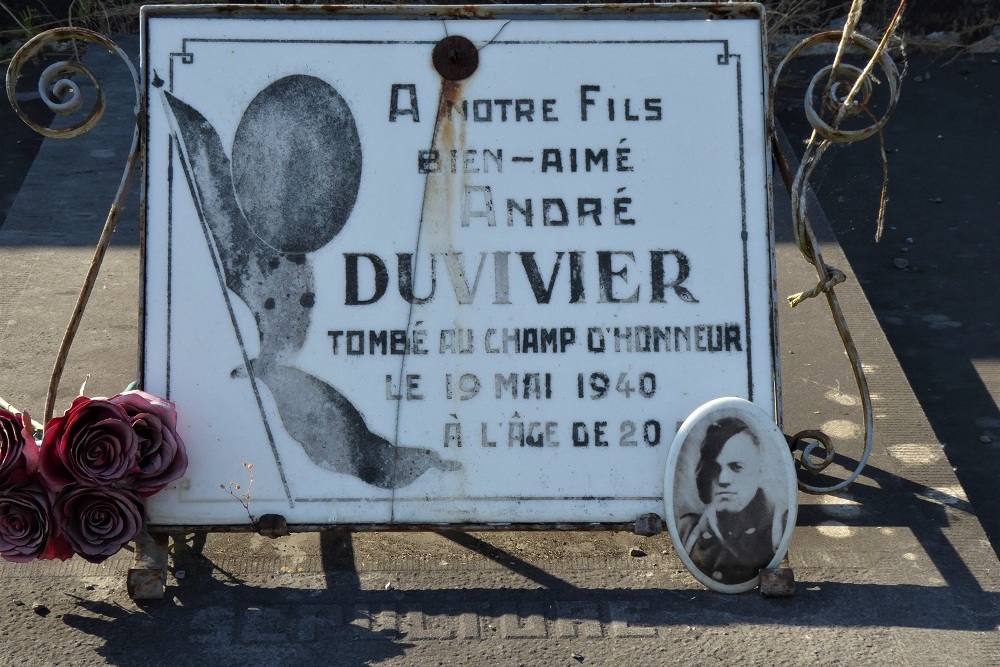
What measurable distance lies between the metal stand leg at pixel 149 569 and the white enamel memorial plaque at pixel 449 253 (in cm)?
10

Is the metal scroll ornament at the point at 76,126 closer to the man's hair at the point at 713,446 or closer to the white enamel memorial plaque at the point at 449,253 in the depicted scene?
the white enamel memorial plaque at the point at 449,253

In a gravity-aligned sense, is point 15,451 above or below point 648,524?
above

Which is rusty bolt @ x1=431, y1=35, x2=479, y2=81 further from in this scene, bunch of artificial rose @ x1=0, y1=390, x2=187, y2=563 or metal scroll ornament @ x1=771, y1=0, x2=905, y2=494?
bunch of artificial rose @ x1=0, y1=390, x2=187, y2=563

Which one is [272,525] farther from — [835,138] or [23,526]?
[835,138]


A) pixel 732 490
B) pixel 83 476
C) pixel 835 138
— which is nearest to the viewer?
pixel 83 476

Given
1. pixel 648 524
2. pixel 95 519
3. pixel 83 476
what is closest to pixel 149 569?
pixel 95 519

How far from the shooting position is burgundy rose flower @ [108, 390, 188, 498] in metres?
2.76

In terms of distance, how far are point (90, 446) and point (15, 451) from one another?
0.19 meters

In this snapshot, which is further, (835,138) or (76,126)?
(835,138)

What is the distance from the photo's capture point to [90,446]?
2.72 metres

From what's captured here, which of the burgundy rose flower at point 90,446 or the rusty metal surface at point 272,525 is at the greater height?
the burgundy rose flower at point 90,446

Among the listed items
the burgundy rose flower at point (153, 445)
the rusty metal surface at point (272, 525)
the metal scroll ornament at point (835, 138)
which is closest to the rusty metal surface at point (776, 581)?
the metal scroll ornament at point (835, 138)

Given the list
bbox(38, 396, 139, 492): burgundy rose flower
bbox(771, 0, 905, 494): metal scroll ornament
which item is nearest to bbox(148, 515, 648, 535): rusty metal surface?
bbox(38, 396, 139, 492): burgundy rose flower

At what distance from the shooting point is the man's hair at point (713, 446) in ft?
9.27
